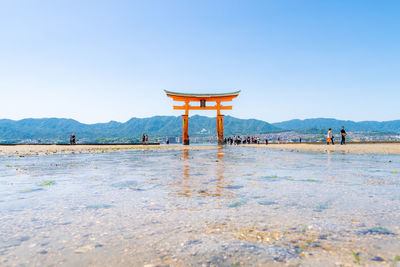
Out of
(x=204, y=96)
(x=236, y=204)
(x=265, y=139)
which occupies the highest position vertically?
(x=204, y=96)

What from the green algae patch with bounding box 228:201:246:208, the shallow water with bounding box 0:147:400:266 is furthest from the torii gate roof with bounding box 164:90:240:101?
the green algae patch with bounding box 228:201:246:208

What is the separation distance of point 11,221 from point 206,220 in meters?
1.97

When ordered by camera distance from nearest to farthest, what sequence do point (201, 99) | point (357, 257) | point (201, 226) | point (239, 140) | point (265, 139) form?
point (357, 257)
point (201, 226)
point (201, 99)
point (265, 139)
point (239, 140)

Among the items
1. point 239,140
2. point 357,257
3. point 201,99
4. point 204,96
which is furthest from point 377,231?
point 239,140

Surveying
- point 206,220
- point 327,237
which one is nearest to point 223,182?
point 206,220

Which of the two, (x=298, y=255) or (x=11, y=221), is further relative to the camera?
(x=11, y=221)

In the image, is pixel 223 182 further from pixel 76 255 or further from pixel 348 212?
pixel 76 255

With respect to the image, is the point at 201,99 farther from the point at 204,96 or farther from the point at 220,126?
the point at 220,126

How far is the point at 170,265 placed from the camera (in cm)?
154

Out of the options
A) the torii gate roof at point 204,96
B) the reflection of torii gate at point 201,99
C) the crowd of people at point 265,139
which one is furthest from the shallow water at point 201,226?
the reflection of torii gate at point 201,99

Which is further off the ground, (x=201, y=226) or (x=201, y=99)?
(x=201, y=99)

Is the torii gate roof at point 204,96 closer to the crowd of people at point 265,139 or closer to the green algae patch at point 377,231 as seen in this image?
the crowd of people at point 265,139

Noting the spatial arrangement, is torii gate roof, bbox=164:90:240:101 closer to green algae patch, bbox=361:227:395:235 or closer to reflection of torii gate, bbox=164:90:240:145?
reflection of torii gate, bbox=164:90:240:145

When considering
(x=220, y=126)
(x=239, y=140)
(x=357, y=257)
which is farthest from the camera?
(x=239, y=140)
